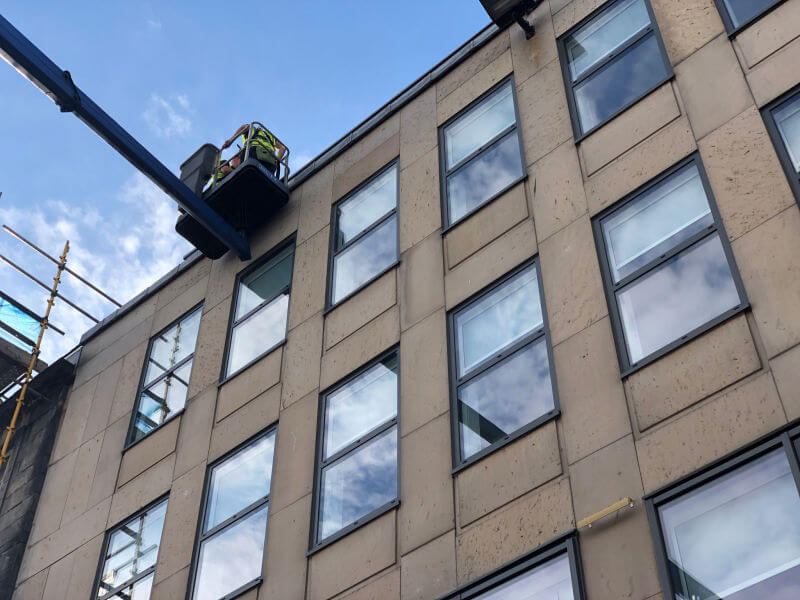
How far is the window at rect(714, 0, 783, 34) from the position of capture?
12930mm

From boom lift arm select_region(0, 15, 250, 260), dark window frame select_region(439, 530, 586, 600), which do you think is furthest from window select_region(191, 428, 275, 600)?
boom lift arm select_region(0, 15, 250, 260)

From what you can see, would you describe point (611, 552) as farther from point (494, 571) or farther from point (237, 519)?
point (237, 519)

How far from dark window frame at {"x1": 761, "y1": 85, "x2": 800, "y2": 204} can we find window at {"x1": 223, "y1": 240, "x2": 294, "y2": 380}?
8057 mm

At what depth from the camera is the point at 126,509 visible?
16938 mm

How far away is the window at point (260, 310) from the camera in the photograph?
17.3 m

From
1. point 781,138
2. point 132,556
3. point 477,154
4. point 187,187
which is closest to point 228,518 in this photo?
point 132,556

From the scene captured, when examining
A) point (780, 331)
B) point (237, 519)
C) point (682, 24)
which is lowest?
point (780, 331)

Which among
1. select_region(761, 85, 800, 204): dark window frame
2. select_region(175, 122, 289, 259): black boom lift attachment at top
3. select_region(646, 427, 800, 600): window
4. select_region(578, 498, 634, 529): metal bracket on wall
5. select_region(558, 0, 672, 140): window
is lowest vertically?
select_region(646, 427, 800, 600): window

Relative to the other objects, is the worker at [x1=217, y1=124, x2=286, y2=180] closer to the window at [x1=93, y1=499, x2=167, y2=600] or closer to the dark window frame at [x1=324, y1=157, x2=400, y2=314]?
the dark window frame at [x1=324, y1=157, x2=400, y2=314]

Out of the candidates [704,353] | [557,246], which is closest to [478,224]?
[557,246]

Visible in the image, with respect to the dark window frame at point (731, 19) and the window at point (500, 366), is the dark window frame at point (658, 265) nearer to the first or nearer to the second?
the window at point (500, 366)

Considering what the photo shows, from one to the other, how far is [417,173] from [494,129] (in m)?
1.44

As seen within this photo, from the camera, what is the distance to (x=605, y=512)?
10.2 meters

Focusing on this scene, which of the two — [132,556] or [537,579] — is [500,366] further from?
[132,556]
